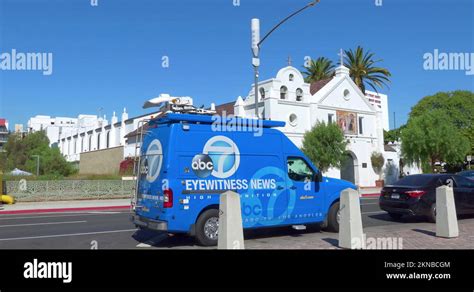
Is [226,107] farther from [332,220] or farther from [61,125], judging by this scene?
[61,125]

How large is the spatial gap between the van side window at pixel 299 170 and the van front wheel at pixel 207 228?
2.26 m

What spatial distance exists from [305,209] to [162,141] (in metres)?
3.96

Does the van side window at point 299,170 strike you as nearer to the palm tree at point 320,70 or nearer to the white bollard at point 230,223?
the white bollard at point 230,223

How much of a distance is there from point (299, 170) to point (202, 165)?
8.99 ft

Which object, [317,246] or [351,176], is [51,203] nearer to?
[317,246]

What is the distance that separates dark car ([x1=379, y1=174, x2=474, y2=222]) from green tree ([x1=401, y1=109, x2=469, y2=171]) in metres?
26.6

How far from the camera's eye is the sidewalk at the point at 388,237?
29.3 ft

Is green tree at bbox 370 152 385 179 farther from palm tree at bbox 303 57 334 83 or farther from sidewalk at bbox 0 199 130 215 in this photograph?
sidewalk at bbox 0 199 130 215

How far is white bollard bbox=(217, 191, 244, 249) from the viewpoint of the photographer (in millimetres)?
7621

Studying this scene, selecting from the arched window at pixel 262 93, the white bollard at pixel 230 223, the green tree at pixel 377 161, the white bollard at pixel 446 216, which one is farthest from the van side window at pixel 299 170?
the green tree at pixel 377 161

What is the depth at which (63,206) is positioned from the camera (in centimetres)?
2311

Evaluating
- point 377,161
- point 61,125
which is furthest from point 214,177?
point 61,125

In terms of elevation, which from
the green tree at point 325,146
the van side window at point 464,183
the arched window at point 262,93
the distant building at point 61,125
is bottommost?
the van side window at point 464,183

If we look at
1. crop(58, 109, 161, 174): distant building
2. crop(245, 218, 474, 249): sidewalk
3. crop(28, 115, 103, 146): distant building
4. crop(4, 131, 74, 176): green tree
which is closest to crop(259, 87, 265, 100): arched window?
crop(58, 109, 161, 174): distant building
